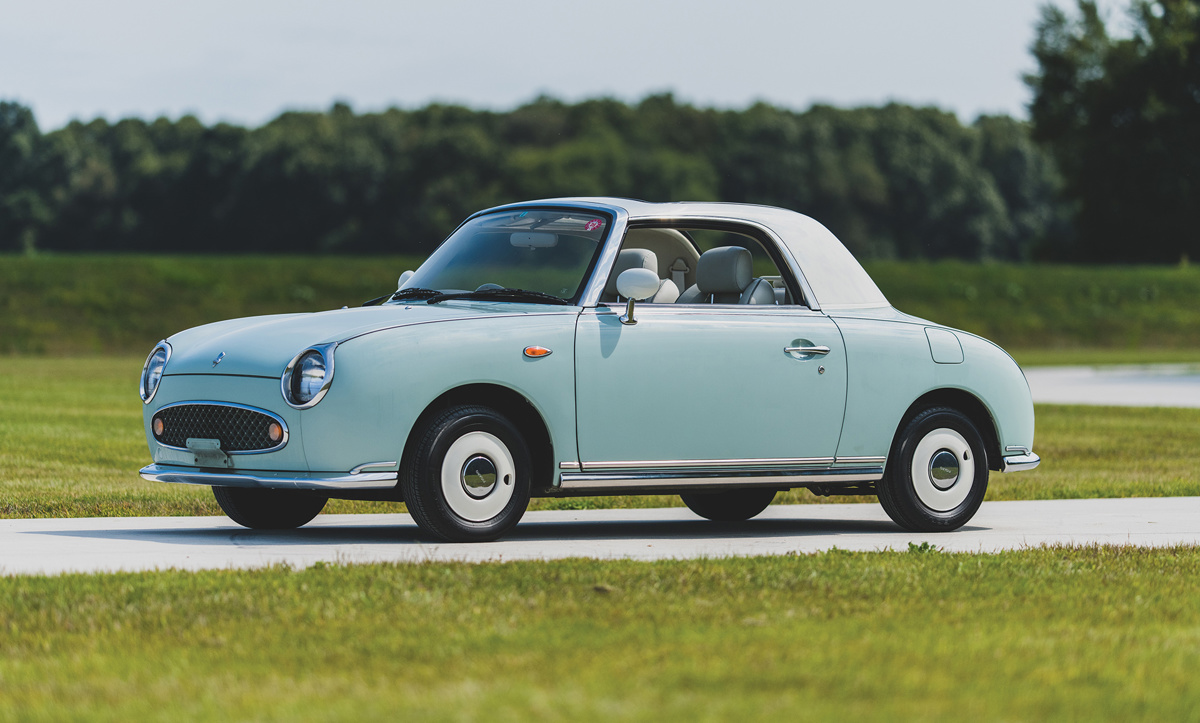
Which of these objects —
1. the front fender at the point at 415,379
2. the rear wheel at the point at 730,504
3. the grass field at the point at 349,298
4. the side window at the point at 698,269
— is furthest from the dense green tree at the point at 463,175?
the front fender at the point at 415,379

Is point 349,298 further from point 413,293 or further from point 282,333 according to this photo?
point 282,333

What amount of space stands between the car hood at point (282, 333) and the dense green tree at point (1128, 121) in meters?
53.1

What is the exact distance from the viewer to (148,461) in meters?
14.6

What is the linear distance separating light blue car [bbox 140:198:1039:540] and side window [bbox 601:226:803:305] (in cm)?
1

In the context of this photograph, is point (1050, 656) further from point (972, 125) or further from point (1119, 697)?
point (972, 125)

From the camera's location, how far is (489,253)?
9086 mm

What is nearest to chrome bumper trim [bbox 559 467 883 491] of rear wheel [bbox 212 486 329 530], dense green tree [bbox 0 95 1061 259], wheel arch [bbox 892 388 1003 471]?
wheel arch [bbox 892 388 1003 471]

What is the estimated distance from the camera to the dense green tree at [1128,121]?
192 feet

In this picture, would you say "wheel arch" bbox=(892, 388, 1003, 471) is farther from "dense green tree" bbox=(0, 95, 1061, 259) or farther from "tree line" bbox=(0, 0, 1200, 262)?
"dense green tree" bbox=(0, 95, 1061, 259)

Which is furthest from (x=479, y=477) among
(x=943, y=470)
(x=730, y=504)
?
(x=943, y=470)

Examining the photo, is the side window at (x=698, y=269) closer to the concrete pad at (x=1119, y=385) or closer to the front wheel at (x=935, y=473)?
the front wheel at (x=935, y=473)

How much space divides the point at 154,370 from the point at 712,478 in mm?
2934

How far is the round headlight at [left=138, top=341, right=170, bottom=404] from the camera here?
8539 mm

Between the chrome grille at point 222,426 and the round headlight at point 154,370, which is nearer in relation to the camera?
the chrome grille at point 222,426
